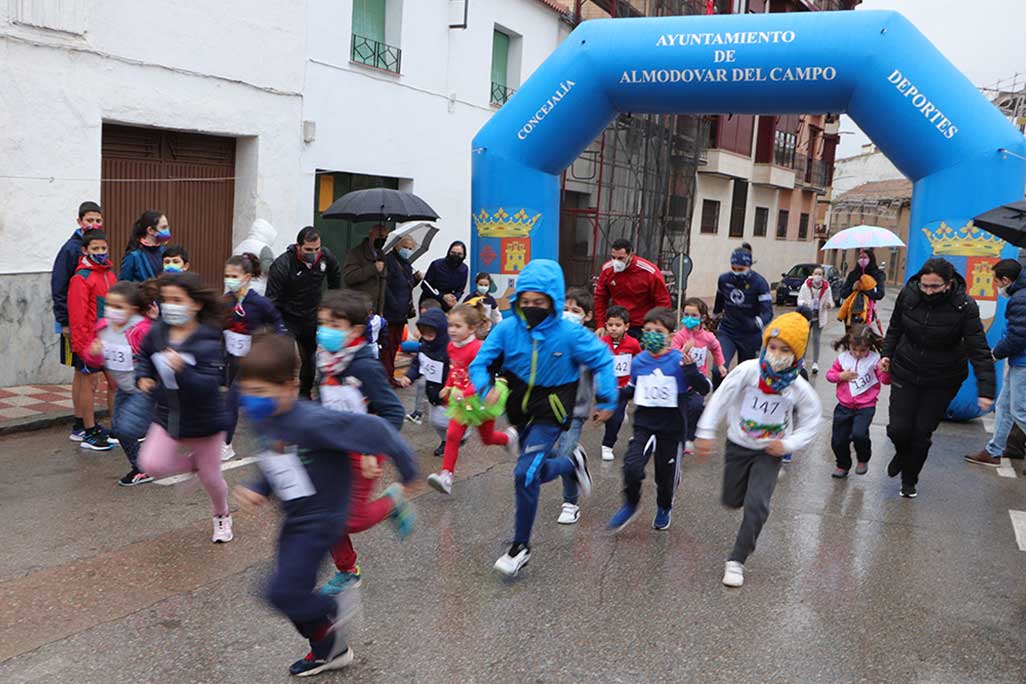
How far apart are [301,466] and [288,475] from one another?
58mm

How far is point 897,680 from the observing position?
13.3 feet

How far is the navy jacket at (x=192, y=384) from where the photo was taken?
476 centimetres

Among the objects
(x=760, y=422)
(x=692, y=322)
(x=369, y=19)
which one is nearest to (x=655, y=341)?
(x=760, y=422)

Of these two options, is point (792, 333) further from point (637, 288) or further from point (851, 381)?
point (637, 288)

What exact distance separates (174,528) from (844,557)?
399 cm

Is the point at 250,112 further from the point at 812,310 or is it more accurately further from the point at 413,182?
the point at 812,310

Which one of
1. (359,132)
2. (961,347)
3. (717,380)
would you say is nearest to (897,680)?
(961,347)

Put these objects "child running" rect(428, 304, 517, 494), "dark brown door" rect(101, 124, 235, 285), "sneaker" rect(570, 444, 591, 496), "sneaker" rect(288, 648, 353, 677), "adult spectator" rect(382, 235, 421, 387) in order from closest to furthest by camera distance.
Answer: "sneaker" rect(288, 648, 353, 677)
"sneaker" rect(570, 444, 591, 496)
"child running" rect(428, 304, 517, 494)
"adult spectator" rect(382, 235, 421, 387)
"dark brown door" rect(101, 124, 235, 285)

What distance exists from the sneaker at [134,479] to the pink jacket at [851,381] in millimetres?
5109

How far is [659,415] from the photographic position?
19.3ft

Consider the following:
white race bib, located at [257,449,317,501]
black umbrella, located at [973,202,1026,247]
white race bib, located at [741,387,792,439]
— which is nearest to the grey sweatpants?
white race bib, located at [741,387,792,439]

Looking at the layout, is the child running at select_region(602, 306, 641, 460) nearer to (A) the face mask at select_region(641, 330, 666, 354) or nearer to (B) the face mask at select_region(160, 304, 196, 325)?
(A) the face mask at select_region(641, 330, 666, 354)

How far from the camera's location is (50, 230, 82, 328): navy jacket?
22.9 ft

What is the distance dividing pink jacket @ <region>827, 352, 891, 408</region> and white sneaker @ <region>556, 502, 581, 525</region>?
2.55 metres
